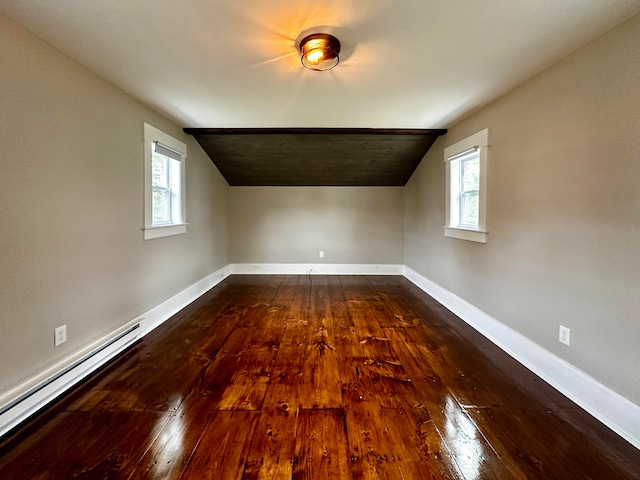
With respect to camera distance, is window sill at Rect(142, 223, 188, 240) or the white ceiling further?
window sill at Rect(142, 223, 188, 240)

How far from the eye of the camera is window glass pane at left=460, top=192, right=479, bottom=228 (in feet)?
11.2

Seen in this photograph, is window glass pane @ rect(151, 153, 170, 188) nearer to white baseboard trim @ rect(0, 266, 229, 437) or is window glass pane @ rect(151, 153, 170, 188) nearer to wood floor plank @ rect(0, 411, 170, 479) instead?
white baseboard trim @ rect(0, 266, 229, 437)

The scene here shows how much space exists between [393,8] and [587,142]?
1442mm

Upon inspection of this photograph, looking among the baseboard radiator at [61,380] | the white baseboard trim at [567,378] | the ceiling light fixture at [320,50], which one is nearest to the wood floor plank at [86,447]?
the baseboard radiator at [61,380]

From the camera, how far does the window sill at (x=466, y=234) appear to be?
3.04m

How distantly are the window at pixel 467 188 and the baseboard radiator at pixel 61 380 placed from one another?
11.3 ft

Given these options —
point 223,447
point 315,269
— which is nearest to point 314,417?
point 223,447

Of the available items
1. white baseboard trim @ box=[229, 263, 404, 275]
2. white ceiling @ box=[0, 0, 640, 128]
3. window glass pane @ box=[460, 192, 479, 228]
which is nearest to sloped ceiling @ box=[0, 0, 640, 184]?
white ceiling @ box=[0, 0, 640, 128]

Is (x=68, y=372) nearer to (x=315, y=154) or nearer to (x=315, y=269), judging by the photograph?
(x=315, y=154)

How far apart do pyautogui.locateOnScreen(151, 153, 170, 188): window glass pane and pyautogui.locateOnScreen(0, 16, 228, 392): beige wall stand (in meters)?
0.40

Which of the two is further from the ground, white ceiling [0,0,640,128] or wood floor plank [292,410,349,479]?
white ceiling [0,0,640,128]

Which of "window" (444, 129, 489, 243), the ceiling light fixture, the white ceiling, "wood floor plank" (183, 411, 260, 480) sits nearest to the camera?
"wood floor plank" (183, 411, 260, 480)

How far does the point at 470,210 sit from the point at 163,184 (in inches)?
140

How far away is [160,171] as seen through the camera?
11.4ft
